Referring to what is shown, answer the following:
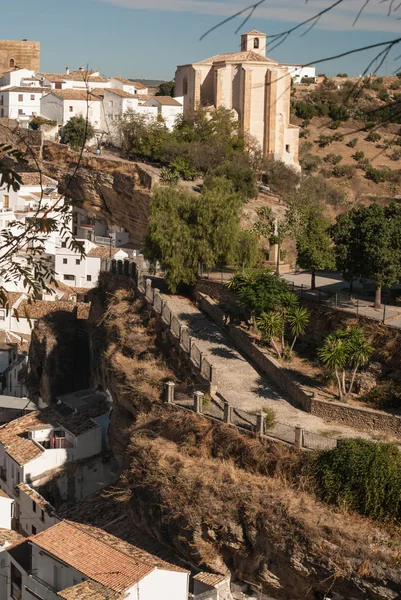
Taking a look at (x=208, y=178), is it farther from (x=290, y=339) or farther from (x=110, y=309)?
(x=290, y=339)

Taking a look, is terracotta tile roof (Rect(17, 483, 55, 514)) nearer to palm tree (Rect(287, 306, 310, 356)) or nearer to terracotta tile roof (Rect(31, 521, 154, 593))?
terracotta tile roof (Rect(31, 521, 154, 593))

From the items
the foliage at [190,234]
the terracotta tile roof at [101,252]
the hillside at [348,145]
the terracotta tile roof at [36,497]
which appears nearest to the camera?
the terracotta tile roof at [36,497]

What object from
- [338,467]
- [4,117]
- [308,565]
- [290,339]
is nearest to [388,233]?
[290,339]

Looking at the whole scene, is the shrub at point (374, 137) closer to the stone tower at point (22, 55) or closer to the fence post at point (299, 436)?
the stone tower at point (22, 55)

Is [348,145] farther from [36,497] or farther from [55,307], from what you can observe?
[36,497]

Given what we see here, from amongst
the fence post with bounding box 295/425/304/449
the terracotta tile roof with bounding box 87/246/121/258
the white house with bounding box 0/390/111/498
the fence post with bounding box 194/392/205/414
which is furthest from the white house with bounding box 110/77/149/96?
the fence post with bounding box 295/425/304/449

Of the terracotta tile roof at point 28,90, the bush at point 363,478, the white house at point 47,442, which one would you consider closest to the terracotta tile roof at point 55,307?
the white house at point 47,442

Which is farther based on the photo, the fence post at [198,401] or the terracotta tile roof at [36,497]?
the terracotta tile roof at [36,497]
